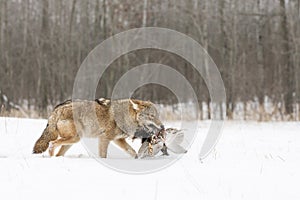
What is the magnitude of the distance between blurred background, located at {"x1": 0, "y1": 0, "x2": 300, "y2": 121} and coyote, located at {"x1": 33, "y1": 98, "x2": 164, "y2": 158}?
29.9 ft

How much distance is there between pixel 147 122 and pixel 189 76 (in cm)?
1288

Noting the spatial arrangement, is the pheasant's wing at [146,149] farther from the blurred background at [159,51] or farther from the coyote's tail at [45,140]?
the blurred background at [159,51]

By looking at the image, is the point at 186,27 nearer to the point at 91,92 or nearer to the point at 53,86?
the point at 91,92

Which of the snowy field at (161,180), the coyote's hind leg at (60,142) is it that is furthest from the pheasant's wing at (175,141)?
the coyote's hind leg at (60,142)

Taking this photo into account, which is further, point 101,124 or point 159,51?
point 159,51

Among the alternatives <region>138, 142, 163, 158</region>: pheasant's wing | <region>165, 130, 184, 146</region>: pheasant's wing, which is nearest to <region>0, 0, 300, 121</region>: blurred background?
<region>165, 130, 184, 146</region>: pheasant's wing

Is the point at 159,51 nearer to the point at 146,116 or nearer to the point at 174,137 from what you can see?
the point at 146,116

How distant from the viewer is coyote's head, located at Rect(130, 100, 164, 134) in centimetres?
564

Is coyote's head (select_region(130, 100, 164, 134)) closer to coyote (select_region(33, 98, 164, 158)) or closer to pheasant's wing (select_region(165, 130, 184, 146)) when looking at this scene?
coyote (select_region(33, 98, 164, 158))

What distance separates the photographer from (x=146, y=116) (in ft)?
18.6

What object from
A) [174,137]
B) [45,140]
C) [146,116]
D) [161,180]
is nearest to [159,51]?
[146,116]

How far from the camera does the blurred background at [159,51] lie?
50.9 ft

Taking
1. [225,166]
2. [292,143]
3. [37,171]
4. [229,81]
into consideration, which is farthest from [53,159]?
[229,81]

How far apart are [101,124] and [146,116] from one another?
2.18 feet
